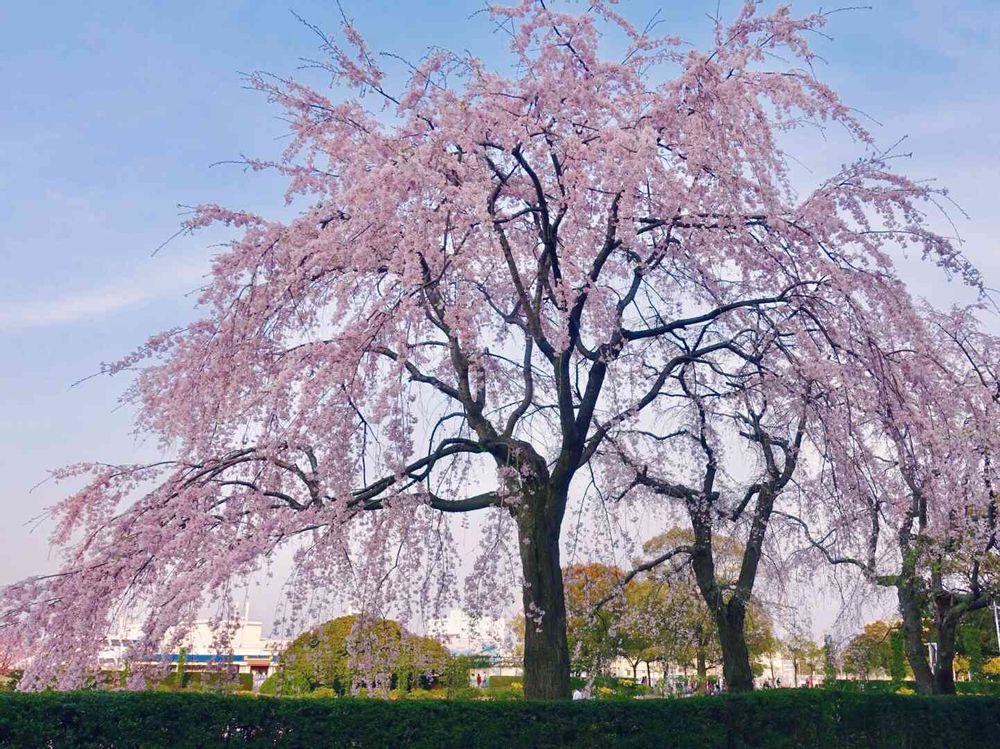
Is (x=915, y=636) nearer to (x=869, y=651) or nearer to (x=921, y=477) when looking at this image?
(x=921, y=477)

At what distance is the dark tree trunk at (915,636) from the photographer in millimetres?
15664

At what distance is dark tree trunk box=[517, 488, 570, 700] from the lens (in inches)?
341

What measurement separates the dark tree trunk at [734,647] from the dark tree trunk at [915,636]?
390cm

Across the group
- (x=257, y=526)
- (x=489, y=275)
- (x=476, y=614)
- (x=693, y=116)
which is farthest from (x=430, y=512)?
(x=693, y=116)

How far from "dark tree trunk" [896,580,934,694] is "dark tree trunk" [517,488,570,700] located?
30.7 ft

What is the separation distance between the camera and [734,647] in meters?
13.4

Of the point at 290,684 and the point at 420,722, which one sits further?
the point at 290,684

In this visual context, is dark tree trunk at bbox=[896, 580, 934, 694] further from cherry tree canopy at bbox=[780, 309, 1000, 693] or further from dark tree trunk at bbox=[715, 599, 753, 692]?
dark tree trunk at bbox=[715, 599, 753, 692]

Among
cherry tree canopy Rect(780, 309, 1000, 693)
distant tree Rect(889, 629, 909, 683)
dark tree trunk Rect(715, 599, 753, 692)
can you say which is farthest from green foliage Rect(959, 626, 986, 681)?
dark tree trunk Rect(715, 599, 753, 692)

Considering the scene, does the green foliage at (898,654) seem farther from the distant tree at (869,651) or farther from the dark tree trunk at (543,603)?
the dark tree trunk at (543,603)

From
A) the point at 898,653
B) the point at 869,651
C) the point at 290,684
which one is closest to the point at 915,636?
the point at 290,684

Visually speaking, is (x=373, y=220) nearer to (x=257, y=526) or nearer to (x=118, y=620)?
(x=257, y=526)

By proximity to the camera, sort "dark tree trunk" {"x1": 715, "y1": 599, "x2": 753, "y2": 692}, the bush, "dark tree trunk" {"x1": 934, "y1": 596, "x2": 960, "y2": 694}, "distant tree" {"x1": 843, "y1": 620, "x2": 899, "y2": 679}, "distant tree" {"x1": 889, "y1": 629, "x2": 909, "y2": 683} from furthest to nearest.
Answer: "distant tree" {"x1": 889, "y1": 629, "x2": 909, "y2": 683}, "distant tree" {"x1": 843, "y1": 620, "x2": 899, "y2": 679}, "dark tree trunk" {"x1": 934, "y1": 596, "x2": 960, "y2": 694}, "dark tree trunk" {"x1": 715, "y1": 599, "x2": 753, "y2": 692}, the bush

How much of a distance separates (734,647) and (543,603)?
6003 millimetres
